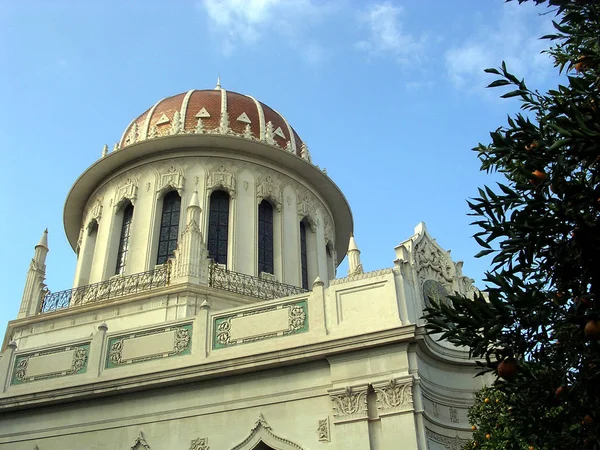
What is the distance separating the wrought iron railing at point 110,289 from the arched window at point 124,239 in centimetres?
137

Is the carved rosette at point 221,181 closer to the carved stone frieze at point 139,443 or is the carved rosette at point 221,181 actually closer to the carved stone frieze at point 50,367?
the carved stone frieze at point 50,367

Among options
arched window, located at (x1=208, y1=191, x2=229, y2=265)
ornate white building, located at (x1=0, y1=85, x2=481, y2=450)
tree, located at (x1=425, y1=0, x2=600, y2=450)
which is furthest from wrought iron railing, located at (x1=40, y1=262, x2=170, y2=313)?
tree, located at (x1=425, y1=0, x2=600, y2=450)

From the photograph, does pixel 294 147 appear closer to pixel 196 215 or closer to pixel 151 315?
pixel 196 215

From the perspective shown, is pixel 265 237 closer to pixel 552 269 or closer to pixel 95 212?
pixel 95 212

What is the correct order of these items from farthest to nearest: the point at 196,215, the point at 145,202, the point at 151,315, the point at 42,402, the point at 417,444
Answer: the point at 145,202 → the point at 196,215 → the point at 151,315 → the point at 42,402 → the point at 417,444

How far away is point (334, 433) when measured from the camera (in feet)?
45.5

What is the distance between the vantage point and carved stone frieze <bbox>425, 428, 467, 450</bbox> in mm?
14311

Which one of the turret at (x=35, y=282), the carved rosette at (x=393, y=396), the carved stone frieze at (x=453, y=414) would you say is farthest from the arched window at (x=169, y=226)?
the carved stone frieze at (x=453, y=414)

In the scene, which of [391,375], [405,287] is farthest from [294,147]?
[391,375]

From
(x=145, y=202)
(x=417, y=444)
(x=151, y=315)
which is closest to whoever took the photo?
(x=417, y=444)

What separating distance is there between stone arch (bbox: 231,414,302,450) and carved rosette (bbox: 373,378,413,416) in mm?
2167

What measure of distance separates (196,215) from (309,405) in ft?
34.0

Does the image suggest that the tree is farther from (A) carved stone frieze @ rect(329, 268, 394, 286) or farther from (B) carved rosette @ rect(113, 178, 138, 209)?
(B) carved rosette @ rect(113, 178, 138, 209)

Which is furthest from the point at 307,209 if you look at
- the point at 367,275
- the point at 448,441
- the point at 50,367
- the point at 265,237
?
the point at 448,441
